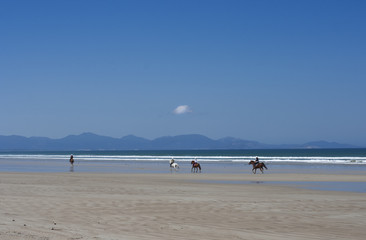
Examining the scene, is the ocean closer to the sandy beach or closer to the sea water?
the sea water

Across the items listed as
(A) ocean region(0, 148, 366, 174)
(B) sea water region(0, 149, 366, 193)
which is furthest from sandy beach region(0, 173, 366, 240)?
(A) ocean region(0, 148, 366, 174)

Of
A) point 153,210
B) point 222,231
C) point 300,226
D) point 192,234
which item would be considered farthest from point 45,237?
point 300,226

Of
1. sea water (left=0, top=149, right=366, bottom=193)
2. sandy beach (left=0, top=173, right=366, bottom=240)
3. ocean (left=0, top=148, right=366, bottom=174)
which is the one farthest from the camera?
ocean (left=0, top=148, right=366, bottom=174)

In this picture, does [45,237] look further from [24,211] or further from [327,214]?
[327,214]

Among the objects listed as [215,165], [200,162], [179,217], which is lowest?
[179,217]

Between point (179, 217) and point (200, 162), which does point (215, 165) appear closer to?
point (200, 162)

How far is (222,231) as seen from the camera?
31.9 ft

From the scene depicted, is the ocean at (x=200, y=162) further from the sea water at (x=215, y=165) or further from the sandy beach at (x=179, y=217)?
the sandy beach at (x=179, y=217)

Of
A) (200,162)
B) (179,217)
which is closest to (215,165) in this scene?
(200,162)

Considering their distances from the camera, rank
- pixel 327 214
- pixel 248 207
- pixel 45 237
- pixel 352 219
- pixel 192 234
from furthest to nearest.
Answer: pixel 248 207 → pixel 327 214 → pixel 352 219 → pixel 192 234 → pixel 45 237

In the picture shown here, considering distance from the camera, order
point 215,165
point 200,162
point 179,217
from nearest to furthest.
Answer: point 179,217 → point 215,165 → point 200,162

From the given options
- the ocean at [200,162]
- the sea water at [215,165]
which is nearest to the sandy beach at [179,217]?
the sea water at [215,165]

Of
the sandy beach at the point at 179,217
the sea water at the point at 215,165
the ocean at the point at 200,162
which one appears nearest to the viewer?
the sandy beach at the point at 179,217

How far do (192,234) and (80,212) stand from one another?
3.93m
